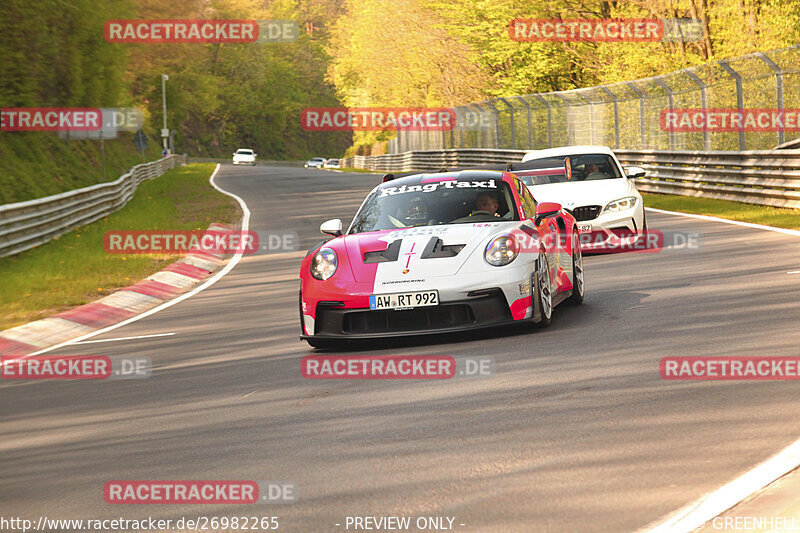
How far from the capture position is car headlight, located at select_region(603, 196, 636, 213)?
15086 millimetres

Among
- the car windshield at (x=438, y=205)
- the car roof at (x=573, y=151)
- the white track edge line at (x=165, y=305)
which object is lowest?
the white track edge line at (x=165, y=305)

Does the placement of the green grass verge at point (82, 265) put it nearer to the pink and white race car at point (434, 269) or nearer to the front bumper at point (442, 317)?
the pink and white race car at point (434, 269)

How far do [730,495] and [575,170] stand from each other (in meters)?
12.1

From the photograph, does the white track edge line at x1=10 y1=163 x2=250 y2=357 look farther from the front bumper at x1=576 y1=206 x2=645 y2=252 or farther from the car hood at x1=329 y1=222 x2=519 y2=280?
the front bumper at x1=576 y1=206 x2=645 y2=252

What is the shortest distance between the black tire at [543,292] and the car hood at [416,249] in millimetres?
411

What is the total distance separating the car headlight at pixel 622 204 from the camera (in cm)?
1509

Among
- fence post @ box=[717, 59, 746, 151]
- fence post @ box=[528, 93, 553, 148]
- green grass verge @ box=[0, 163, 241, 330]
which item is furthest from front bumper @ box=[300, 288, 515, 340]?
fence post @ box=[528, 93, 553, 148]

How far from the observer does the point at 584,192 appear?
15.4 m

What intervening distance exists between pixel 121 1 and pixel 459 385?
Answer: 42.6 meters

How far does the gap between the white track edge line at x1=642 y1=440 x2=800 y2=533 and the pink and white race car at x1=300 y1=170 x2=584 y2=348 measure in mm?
3581

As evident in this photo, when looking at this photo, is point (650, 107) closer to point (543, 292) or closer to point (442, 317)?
point (543, 292)

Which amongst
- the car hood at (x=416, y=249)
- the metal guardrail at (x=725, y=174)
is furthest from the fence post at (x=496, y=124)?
the car hood at (x=416, y=249)

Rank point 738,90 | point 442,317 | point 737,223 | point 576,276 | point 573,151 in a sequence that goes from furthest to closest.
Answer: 1. point 738,90
2. point 737,223
3. point 573,151
4. point 576,276
5. point 442,317

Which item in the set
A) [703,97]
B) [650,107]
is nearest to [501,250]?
[703,97]
